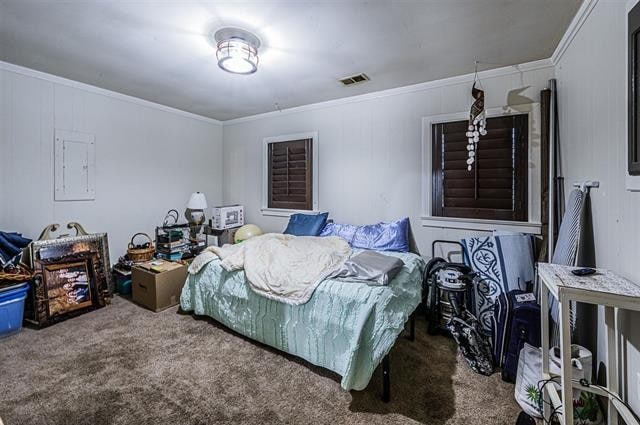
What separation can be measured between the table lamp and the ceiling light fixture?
2.35m

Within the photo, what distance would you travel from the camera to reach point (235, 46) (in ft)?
7.22

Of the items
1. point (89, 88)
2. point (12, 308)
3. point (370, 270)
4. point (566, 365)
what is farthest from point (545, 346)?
point (89, 88)

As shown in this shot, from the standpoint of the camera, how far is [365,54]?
8.32ft

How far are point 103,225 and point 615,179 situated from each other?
4.66m

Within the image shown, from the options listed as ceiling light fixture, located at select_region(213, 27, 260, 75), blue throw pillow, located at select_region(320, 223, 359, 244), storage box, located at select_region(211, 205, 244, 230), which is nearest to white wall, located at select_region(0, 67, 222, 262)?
storage box, located at select_region(211, 205, 244, 230)

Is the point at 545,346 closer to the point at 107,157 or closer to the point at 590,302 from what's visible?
the point at 590,302

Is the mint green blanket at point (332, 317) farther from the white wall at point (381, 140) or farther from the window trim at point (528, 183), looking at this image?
the white wall at point (381, 140)

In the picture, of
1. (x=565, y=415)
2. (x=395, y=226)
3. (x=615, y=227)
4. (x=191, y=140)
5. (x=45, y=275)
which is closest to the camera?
(x=565, y=415)

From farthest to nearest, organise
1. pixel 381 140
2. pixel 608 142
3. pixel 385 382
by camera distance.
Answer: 1. pixel 381 140
2. pixel 385 382
3. pixel 608 142

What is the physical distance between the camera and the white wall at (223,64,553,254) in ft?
9.51

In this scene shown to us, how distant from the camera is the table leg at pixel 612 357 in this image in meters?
1.38

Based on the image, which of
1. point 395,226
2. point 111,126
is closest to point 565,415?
point 395,226

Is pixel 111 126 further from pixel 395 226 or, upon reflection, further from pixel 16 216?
pixel 395 226

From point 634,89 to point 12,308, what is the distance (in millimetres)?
4506
